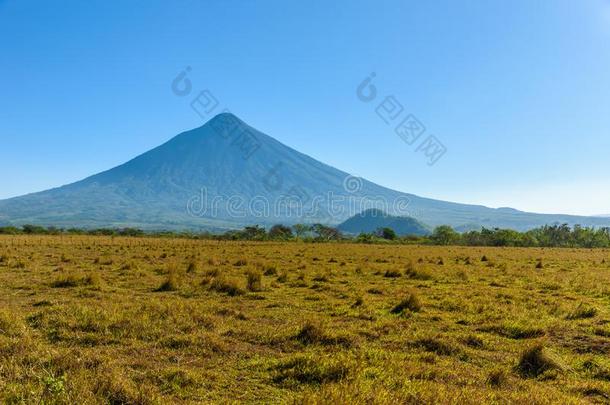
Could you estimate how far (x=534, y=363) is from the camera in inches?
263

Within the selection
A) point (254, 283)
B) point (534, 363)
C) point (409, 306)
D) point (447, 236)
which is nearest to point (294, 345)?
point (534, 363)

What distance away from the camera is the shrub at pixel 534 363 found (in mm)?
6469

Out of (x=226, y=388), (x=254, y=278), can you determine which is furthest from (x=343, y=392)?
(x=254, y=278)

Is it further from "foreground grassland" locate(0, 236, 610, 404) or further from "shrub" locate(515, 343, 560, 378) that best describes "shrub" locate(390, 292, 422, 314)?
"shrub" locate(515, 343, 560, 378)

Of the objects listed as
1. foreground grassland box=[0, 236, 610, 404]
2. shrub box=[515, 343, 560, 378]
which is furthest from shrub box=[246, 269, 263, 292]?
shrub box=[515, 343, 560, 378]

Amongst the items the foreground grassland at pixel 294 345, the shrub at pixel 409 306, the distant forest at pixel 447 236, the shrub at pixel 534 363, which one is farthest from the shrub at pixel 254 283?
the distant forest at pixel 447 236

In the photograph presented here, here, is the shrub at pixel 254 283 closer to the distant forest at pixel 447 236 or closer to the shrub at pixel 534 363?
the shrub at pixel 534 363

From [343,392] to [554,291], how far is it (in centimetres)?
1315

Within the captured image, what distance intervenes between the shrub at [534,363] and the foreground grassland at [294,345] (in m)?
0.02

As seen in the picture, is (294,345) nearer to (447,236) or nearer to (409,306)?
(409,306)

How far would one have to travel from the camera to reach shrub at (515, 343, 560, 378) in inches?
255

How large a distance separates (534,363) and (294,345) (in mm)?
4036

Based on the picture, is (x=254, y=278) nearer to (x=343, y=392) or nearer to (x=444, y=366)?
(x=444, y=366)

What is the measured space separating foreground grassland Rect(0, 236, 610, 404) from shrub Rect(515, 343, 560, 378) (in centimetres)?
2
